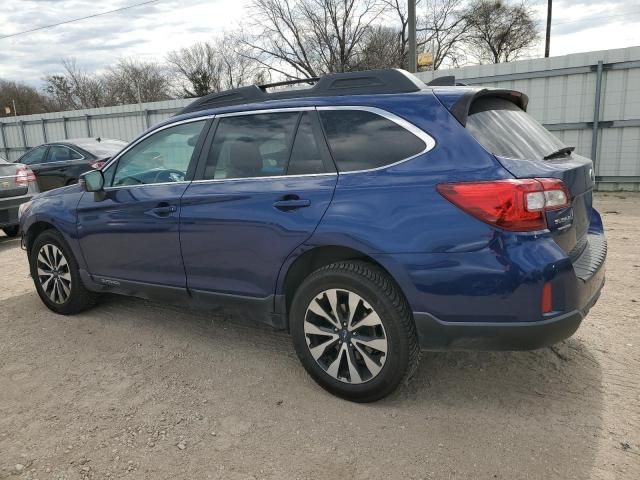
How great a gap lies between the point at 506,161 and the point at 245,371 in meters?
2.11

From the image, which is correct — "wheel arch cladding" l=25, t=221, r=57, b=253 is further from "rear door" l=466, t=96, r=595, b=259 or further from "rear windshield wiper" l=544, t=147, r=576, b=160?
"rear windshield wiper" l=544, t=147, r=576, b=160

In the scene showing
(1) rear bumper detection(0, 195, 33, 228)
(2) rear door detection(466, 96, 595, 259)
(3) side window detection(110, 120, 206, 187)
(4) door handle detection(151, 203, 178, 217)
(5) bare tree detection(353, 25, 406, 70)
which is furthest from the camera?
(5) bare tree detection(353, 25, 406, 70)

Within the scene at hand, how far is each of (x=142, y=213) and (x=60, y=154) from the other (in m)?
8.67

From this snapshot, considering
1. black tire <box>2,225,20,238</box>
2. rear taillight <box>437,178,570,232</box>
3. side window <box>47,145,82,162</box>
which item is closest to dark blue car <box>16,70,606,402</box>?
rear taillight <box>437,178,570,232</box>

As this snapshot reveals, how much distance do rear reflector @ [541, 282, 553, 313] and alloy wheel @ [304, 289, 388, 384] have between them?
810 millimetres


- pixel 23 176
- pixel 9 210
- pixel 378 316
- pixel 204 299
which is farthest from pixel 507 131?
pixel 23 176

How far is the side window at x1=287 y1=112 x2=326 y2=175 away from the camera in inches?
118

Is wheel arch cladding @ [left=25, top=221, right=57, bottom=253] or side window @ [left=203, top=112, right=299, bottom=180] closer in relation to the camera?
side window @ [left=203, top=112, right=299, bottom=180]

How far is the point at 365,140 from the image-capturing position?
2855 mm

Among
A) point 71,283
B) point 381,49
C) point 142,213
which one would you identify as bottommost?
point 71,283

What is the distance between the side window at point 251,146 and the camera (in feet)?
10.4

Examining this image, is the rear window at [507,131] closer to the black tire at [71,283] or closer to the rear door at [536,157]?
the rear door at [536,157]

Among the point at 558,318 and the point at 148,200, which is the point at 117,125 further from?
the point at 558,318

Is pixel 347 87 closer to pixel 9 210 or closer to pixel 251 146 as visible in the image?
pixel 251 146
